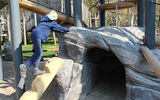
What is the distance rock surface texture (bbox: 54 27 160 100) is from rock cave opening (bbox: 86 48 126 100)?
366mm

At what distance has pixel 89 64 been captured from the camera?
4.09 metres

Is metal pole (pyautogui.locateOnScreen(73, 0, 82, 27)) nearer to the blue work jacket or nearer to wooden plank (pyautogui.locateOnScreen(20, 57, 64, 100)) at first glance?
the blue work jacket

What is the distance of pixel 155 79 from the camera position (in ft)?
9.80

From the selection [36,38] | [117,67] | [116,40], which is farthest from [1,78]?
[116,40]

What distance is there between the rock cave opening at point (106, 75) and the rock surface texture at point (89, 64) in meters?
0.37

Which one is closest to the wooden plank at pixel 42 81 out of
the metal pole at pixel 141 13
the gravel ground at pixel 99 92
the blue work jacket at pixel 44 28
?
the blue work jacket at pixel 44 28

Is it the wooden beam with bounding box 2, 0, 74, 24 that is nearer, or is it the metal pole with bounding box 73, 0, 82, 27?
the wooden beam with bounding box 2, 0, 74, 24

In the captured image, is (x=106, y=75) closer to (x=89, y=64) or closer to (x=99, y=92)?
(x=99, y=92)

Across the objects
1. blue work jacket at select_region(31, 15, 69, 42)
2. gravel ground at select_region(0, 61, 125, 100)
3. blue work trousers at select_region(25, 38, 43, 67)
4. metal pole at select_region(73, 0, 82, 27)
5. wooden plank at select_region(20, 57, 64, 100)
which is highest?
metal pole at select_region(73, 0, 82, 27)

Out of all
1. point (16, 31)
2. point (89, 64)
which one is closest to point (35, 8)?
point (16, 31)

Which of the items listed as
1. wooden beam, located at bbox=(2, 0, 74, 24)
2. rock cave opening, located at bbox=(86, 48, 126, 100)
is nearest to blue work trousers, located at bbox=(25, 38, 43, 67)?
rock cave opening, located at bbox=(86, 48, 126, 100)

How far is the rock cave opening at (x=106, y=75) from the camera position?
4.06m

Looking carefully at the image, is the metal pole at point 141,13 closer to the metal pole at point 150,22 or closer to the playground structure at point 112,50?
the playground structure at point 112,50

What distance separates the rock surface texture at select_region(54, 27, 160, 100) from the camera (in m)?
3.02
